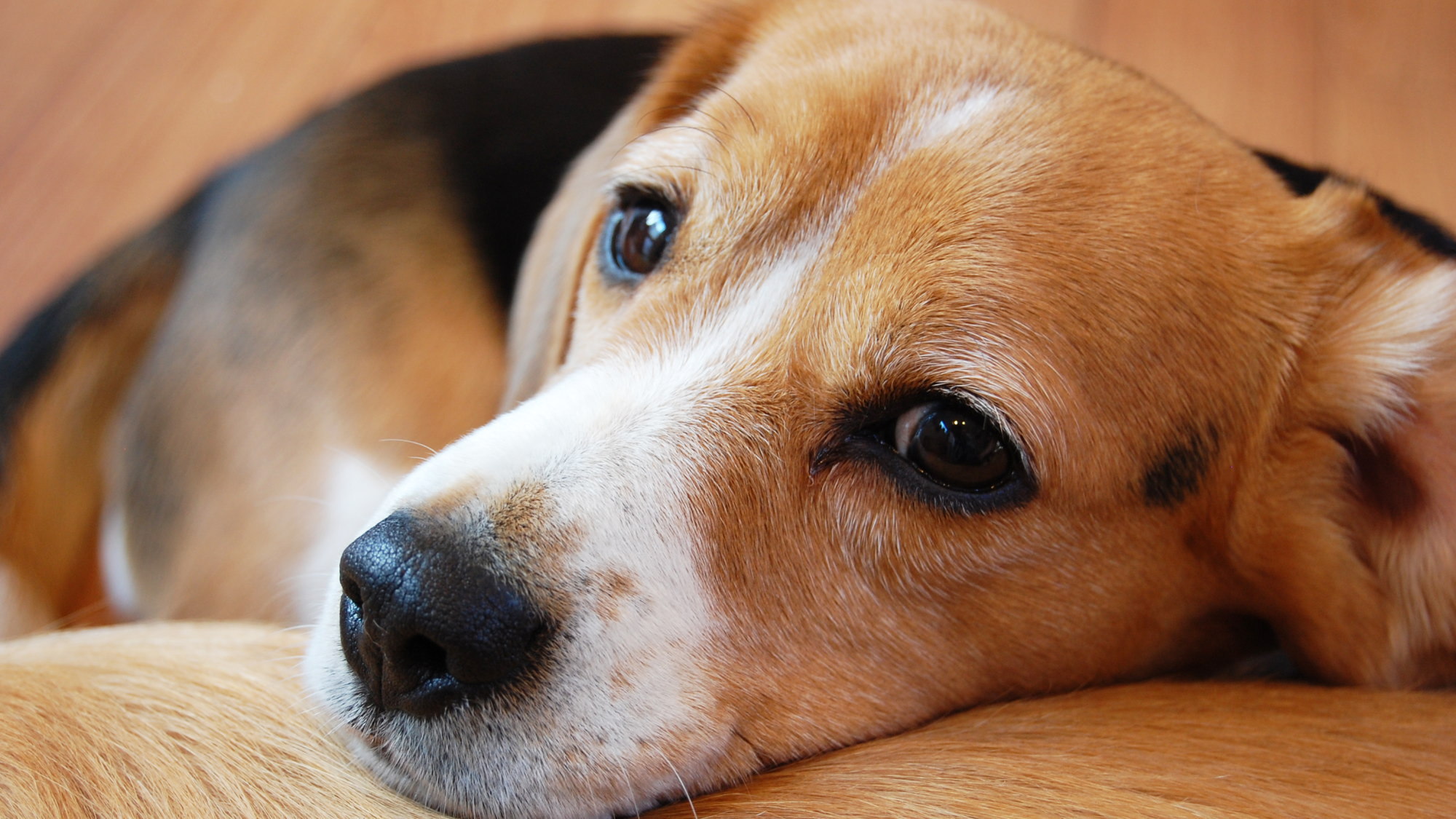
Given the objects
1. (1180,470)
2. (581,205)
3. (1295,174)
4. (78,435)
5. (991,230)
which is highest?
(1295,174)

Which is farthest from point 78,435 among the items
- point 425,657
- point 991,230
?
point 991,230

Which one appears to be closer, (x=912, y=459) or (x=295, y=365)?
(x=912, y=459)

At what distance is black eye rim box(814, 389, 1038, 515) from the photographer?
1.28 meters

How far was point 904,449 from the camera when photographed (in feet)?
4.26

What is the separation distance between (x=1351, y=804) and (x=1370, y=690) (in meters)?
0.38

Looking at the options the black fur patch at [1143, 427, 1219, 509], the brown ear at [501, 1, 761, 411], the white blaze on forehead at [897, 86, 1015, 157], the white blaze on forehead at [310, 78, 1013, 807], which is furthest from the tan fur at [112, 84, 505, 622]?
the black fur patch at [1143, 427, 1219, 509]

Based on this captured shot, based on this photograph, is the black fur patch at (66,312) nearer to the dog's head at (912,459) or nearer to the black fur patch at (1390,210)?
the dog's head at (912,459)

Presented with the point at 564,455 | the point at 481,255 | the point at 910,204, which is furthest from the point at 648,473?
the point at 481,255

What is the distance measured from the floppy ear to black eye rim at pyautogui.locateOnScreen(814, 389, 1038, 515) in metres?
0.36

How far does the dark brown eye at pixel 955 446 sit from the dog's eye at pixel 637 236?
446 mm

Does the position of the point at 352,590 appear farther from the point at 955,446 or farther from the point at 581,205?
the point at 581,205

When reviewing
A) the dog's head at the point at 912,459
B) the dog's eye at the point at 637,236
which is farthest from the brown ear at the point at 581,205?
the dog's head at the point at 912,459

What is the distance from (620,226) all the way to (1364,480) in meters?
1.07

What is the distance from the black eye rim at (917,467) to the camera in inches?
50.2
